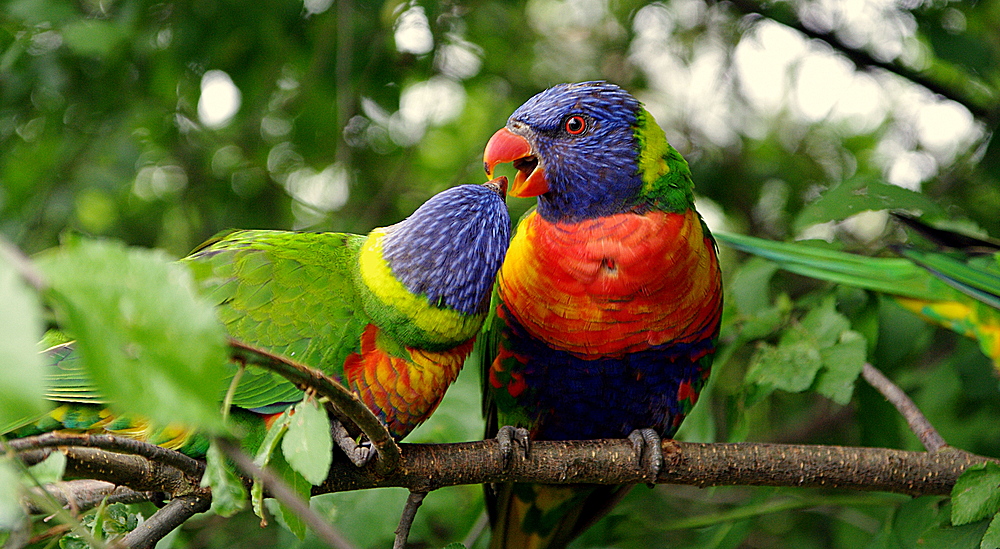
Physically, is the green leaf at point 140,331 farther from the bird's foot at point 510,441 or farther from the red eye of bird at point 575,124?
the red eye of bird at point 575,124

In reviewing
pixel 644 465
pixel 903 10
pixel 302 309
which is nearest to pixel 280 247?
pixel 302 309

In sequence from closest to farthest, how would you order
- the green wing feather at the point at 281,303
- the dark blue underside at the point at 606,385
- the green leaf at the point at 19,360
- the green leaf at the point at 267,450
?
the green leaf at the point at 19,360, the green leaf at the point at 267,450, the green wing feather at the point at 281,303, the dark blue underside at the point at 606,385

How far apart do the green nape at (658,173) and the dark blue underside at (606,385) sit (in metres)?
0.39

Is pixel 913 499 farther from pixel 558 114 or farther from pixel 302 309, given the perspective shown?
pixel 302 309

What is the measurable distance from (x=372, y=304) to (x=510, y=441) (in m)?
0.45

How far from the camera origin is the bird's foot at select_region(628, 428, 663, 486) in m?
1.78

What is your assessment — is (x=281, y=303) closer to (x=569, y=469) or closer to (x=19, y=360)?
(x=569, y=469)

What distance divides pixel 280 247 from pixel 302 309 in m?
Result: 0.18

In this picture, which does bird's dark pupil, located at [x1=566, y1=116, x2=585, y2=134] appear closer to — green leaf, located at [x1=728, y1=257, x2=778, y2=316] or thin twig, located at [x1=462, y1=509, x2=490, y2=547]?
green leaf, located at [x1=728, y1=257, x2=778, y2=316]

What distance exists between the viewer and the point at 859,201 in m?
2.20

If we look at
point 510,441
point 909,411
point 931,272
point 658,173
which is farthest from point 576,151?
point 931,272

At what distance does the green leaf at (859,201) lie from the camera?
218 cm

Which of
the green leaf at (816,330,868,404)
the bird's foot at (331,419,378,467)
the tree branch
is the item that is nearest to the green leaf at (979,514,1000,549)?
the tree branch

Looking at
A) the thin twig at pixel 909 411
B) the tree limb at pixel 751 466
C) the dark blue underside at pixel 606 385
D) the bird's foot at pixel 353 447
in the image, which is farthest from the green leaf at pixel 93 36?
the thin twig at pixel 909 411
